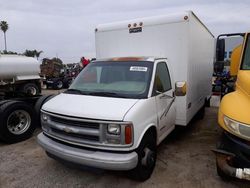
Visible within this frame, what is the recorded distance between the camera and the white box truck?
3.13m

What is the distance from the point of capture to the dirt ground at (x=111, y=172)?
3.62 m

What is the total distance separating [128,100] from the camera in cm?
346

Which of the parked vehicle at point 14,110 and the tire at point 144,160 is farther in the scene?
the parked vehicle at point 14,110

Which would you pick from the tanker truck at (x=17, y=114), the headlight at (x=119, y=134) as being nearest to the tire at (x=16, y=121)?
the tanker truck at (x=17, y=114)

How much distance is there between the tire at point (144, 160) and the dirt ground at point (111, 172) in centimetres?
14

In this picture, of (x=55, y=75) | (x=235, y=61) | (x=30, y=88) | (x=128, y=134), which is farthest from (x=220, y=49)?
(x=55, y=75)

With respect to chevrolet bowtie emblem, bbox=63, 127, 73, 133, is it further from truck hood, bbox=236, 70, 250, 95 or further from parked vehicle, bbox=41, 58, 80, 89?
parked vehicle, bbox=41, 58, 80, 89

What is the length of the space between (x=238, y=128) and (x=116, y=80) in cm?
216

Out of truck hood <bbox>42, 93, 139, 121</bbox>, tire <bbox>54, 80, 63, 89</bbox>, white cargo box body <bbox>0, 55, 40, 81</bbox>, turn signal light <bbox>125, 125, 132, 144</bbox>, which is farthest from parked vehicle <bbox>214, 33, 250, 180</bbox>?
tire <bbox>54, 80, 63, 89</bbox>

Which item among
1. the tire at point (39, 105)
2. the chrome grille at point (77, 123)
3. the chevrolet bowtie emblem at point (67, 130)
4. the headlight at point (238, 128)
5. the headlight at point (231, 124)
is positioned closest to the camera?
the headlight at point (238, 128)

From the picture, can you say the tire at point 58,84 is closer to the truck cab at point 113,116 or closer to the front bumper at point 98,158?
the truck cab at point 113,116

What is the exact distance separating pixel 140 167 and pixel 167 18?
3213 millimetres

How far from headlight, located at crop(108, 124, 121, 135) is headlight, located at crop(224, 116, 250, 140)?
1537 mm

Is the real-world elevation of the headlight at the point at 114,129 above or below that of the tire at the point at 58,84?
above
